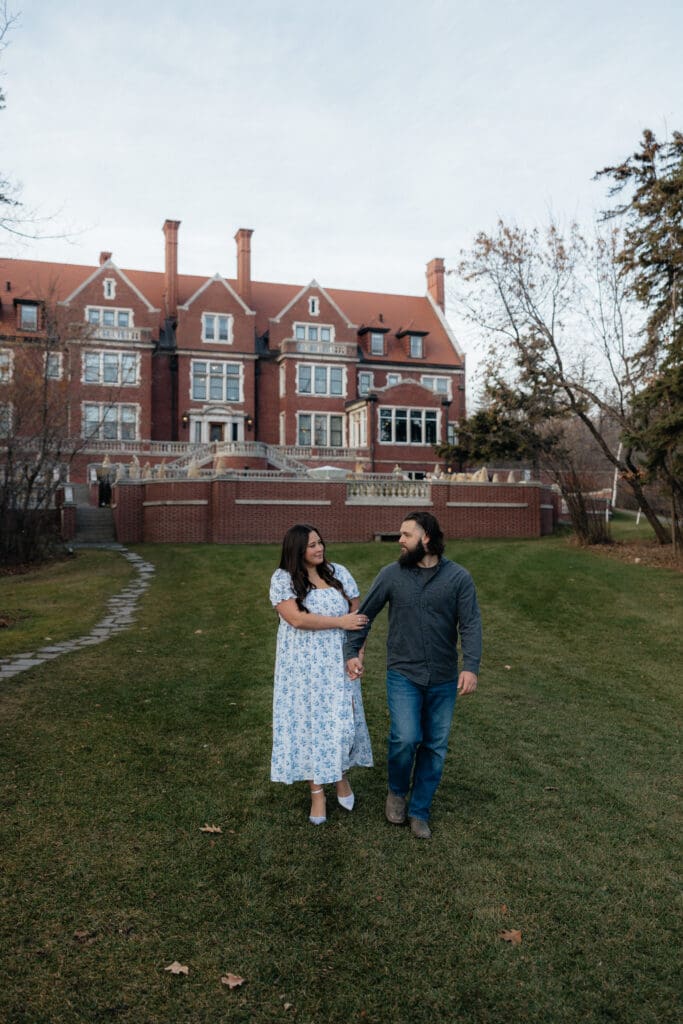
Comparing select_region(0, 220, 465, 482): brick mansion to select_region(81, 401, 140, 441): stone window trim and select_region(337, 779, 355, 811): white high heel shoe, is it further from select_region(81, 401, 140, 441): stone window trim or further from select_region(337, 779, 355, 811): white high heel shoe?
select_region(337, 779, 355, 811): white high heel shoe

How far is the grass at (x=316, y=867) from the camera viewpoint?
11.3 feet

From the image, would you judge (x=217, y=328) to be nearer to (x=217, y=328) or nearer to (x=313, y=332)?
(x=217, y=328)

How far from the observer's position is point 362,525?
83.7ft

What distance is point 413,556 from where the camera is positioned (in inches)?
197

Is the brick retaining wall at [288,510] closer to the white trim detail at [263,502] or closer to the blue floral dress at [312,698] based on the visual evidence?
the white trim detail at [263,502]

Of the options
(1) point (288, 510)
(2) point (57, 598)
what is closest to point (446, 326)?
(1) point (288, 510)

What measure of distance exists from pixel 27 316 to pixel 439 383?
74.0 feet

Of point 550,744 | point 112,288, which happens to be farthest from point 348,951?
point 112,288

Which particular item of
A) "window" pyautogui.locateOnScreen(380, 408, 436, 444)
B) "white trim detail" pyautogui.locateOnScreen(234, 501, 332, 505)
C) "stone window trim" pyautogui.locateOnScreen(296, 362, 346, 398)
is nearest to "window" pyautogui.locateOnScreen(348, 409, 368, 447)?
"window" pyautogui.locateOnScreen(380, 408, 436, 444)

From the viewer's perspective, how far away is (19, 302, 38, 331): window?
3978cm

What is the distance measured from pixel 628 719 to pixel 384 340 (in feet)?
132

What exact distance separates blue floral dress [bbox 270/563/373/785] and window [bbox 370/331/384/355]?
4211 cm

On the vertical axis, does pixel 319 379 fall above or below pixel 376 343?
below

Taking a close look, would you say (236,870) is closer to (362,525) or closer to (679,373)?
(679,373)
